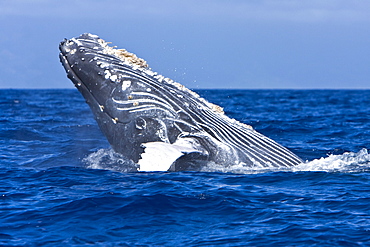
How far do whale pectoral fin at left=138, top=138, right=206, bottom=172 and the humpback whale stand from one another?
0.19 feet

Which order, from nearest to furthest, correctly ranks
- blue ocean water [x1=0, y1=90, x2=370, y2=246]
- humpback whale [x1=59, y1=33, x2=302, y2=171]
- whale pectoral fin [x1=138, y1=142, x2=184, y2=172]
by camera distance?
blue ocean water [x1=0, y1=90, x2=370, y2=246]
whale pectoral fin [x1=138, y1=142, x2=184, y2=172]
humpback whale [x1=59, y1=33, x2=302, y2=171]

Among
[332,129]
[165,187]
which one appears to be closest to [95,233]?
[165,187]

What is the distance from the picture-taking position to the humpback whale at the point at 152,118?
34.3 feet

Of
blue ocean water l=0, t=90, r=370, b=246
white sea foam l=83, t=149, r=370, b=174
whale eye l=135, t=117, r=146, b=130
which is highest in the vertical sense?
whale eye l=135, t=117, r=146, b=130

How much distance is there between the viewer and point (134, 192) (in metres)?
9.11

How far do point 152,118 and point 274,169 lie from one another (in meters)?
2.59

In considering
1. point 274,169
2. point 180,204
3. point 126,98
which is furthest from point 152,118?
point 274,169

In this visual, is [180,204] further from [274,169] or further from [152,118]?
[274,169]

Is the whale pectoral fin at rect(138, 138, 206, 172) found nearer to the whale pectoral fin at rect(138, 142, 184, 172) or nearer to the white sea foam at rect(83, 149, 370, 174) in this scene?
the whale pectoral fin at rect(138, 142, 184, 172)

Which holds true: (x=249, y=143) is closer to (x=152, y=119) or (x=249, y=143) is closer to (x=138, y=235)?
(x=152, y=119)

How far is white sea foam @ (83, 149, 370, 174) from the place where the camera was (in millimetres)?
10523

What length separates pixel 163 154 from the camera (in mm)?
9625

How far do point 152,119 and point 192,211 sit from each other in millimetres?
2715

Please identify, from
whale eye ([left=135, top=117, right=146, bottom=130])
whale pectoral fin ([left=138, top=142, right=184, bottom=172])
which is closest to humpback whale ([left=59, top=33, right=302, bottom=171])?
whale eye ([left=135, top=117, right=146, bottom=130])
